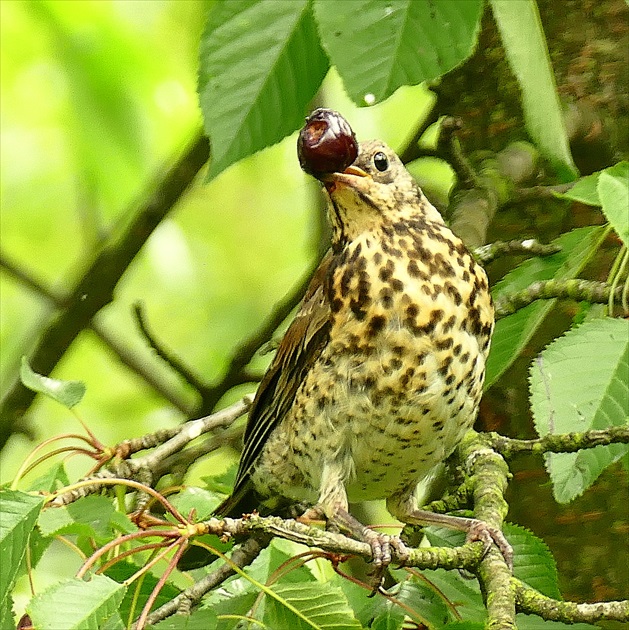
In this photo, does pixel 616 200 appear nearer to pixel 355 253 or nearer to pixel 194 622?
pixel 355 253

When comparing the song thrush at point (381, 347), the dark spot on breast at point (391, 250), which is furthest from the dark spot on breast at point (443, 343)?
the dark spot on breast at point (391, 250)

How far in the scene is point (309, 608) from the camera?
1735 mm

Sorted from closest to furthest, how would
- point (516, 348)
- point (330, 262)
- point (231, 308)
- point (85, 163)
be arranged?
point (516, 348) < point (330, 262) < point (85, 163) < point (231, 308)

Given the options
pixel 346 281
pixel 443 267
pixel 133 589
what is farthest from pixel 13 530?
pixel 443 267

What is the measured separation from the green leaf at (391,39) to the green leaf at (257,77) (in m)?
0.20

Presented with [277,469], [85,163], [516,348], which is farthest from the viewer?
[85,163]

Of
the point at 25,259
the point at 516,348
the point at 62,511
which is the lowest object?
the point at 25,259

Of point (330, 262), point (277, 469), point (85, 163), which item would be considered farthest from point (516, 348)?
point (85, 163)

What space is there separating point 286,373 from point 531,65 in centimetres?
112

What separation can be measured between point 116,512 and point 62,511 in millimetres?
95

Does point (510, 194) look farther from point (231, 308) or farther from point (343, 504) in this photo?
point (231, 308)

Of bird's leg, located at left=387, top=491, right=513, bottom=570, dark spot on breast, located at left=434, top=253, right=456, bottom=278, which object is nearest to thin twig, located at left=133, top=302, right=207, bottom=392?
bird's leg, located at left=387, top=491, right=513, bottom=570

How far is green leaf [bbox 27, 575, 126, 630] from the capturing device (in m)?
1.47

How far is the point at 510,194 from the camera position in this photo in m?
2.99
